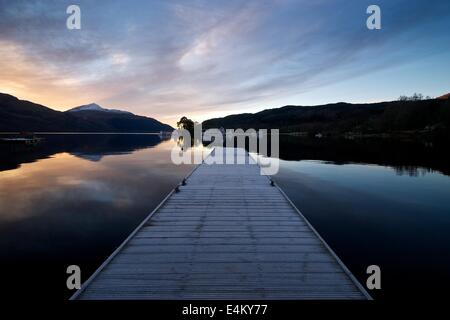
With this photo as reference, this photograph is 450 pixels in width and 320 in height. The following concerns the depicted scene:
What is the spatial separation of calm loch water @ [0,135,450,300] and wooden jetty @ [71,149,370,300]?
4.89 ft

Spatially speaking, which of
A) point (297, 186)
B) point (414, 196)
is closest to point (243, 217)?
point (297, 186)

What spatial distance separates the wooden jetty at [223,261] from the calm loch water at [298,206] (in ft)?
4.89

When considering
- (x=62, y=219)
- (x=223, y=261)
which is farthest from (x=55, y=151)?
(x=223, y=261)

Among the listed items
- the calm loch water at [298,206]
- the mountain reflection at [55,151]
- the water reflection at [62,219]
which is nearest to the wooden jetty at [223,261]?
the calm loch water at [298,206]

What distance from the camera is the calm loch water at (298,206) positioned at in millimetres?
7555

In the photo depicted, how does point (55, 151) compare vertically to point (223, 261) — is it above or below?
above

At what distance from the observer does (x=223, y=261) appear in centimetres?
655

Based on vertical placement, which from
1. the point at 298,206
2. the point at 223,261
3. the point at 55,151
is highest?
the point at 55,151

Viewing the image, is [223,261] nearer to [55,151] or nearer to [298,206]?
[298,206]

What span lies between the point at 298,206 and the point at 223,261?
8.24 m

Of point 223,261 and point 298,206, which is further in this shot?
point 298,206

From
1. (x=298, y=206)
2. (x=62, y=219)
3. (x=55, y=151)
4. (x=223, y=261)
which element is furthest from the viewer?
(x=55, y=151)
